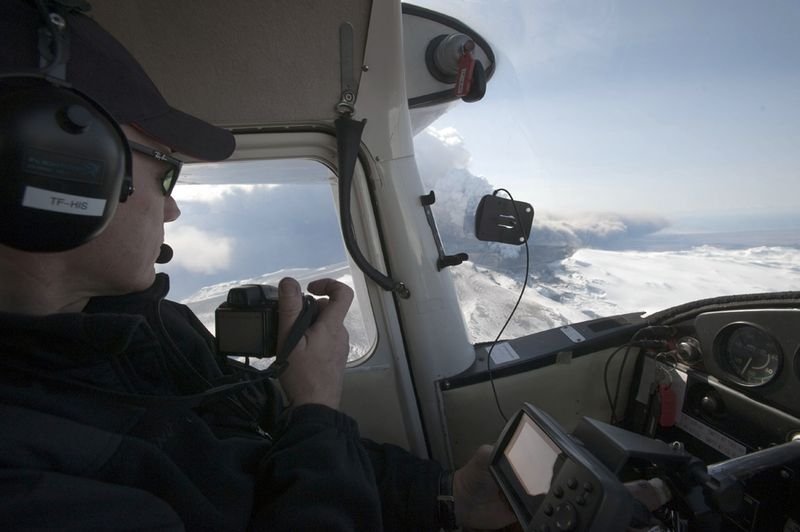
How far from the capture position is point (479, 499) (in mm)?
1193

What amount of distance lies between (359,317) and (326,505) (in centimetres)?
105

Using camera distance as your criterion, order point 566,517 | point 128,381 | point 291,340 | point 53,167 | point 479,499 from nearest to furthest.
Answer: point 53,167, point 566,517, point 128,381, point 291,340, point 479,499

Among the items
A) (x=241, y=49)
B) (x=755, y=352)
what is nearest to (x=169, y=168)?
(x=241, y=49)

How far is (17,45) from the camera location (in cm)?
58

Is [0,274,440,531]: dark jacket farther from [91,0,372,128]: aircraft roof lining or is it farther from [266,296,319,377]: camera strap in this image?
[91,0,372,128]: aircraft roof lining

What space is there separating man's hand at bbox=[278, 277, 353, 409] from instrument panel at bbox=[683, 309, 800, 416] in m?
1.23

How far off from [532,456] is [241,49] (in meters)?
1.37

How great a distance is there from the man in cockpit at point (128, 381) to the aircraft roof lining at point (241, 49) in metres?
0.33

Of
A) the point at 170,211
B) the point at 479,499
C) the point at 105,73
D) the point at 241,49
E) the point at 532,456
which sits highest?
the point at 241,49

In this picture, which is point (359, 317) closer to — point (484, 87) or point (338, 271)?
point (338, 271)

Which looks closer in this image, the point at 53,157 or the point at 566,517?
the point at 53,157

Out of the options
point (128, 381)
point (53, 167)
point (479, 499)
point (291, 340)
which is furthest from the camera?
point (479, 499)

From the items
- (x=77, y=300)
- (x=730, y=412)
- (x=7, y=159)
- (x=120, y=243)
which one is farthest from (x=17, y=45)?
(x=730, y=412)

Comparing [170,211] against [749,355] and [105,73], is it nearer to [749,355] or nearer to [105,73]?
[105,73]
